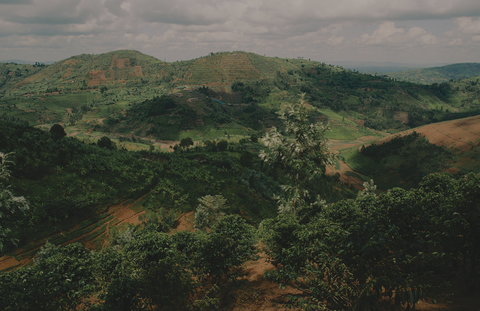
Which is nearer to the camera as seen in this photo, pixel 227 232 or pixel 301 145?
pixel 301 145

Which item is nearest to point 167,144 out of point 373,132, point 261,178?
point 261,178

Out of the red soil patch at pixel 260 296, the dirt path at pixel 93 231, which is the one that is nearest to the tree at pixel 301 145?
the red soil patch at pixel 260 296

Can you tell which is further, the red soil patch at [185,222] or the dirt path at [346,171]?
the dirt path at [346,171]

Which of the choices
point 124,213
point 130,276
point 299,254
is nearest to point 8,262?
point 124,213

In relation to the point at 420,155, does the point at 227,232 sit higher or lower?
higher

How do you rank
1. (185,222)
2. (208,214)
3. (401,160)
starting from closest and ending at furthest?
(208,214), (185,222), (401,160)

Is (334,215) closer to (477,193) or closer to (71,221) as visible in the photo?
(477,193)

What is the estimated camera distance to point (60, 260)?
14031 millimetres

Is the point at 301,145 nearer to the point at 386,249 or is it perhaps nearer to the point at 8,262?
the point at 386,249

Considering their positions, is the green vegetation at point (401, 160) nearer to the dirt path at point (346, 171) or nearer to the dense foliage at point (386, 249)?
the dirt path at point (346, 171)

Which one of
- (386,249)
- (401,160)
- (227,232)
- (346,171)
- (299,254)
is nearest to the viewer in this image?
(386,249)

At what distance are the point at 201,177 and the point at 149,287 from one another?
35.0 metres

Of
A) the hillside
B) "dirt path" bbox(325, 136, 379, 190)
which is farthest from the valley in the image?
the hillside

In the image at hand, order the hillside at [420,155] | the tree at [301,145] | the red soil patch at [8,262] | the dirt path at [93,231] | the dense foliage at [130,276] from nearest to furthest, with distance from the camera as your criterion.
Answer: the dense foliage at [130,276] → the tree at [301,145] → the red soil patch at [8,262] → the dirt path at [93,231] → the hillside at [420,155]
